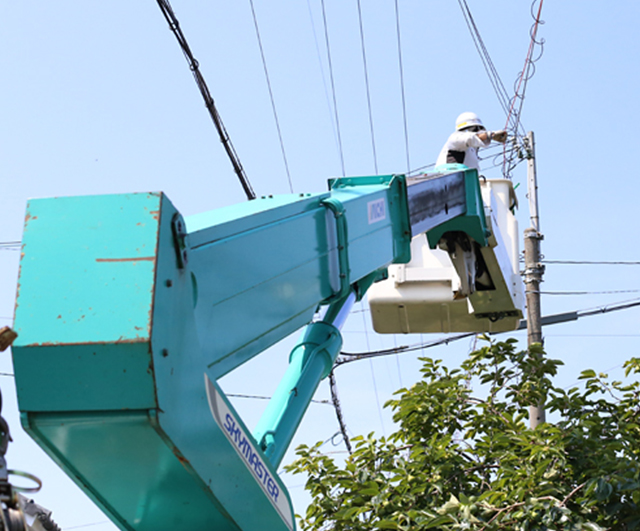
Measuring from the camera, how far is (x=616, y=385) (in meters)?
7.73

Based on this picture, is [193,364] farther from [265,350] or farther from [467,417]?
[467,417]

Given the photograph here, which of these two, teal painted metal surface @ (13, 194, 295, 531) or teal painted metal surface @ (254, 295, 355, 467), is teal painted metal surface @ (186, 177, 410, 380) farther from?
teal painted metal surface @ (254, 295, 355, 467)

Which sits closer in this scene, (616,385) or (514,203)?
(616,385)

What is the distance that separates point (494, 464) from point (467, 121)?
3990mm

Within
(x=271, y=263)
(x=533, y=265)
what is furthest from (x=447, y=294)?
(x=271, y=263)

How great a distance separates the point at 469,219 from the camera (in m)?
7.50

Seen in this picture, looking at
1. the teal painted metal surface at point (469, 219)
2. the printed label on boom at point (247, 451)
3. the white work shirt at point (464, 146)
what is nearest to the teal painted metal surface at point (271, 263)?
the printed label on boom at point (247, 451)

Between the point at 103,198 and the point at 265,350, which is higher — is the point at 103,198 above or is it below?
above

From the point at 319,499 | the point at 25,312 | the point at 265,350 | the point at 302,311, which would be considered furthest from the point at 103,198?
the point at 319,499

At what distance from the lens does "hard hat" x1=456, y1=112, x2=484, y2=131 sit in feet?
31.4

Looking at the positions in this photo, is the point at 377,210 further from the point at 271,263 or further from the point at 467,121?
the point at 467,121

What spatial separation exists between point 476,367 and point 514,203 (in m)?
3.02

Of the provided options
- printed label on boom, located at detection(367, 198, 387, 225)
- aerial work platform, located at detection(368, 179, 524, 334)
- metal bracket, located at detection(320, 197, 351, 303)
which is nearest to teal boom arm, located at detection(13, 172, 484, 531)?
metal bracket, located at detection(320, 197, 351, 303)

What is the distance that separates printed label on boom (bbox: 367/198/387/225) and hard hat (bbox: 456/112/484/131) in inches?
179
